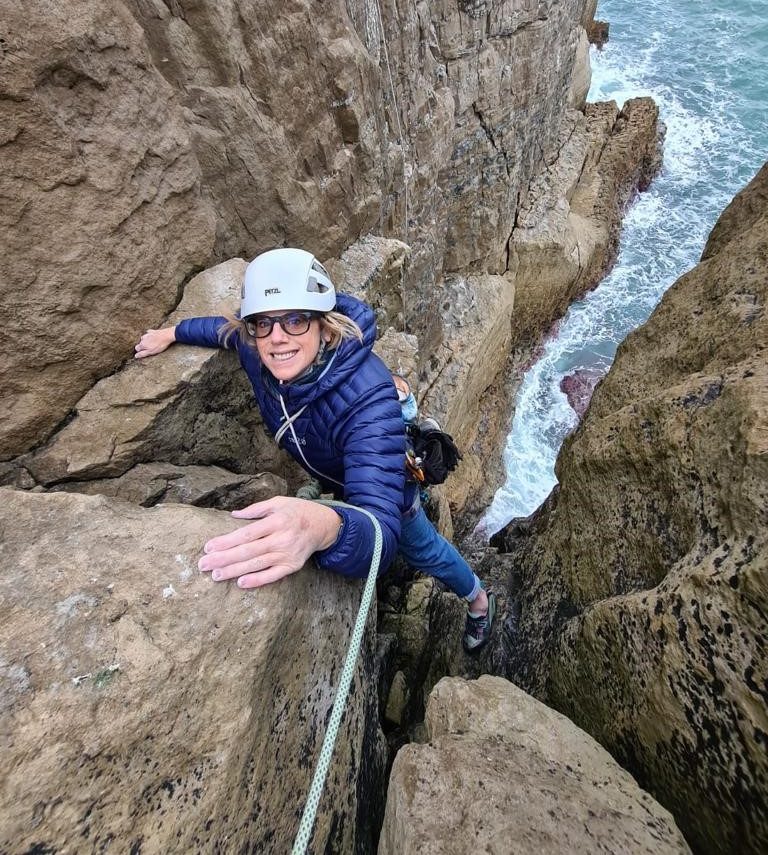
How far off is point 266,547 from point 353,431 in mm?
1002

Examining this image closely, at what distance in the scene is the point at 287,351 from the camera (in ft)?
10.2

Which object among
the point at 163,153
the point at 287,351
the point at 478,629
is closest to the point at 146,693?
the point at 287,351

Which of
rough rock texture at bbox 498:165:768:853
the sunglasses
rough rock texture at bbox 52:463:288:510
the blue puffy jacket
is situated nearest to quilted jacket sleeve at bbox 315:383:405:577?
the blue puffy jacket

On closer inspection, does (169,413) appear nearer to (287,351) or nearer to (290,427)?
(290,427)

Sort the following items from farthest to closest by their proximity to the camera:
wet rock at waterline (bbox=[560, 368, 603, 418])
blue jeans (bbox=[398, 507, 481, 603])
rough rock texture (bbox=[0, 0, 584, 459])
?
wet rock at waterline (bbox=[560, 368, 603, 418])
blue jeans (bbox=[398, 507, 481, 603])
rough rock texture (bbox=[0, 0, 584, 459])

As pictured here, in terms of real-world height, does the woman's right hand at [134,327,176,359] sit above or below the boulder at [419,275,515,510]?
above

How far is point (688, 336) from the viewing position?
458 cm

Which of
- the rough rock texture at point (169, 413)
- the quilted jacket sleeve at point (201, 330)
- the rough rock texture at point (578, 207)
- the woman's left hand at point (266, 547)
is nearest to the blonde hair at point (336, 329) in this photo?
the quilted jacket sleeve at point (201, 330)

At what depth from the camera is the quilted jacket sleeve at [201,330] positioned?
12.9ft

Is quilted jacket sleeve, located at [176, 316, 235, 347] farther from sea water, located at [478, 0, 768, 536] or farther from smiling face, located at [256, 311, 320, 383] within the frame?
sea water, located at [478, 0, 768, 536]

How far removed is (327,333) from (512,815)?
2.64 m

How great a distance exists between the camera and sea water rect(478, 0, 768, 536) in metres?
14.2

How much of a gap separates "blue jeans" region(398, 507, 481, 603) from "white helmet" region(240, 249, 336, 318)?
2.11 meters

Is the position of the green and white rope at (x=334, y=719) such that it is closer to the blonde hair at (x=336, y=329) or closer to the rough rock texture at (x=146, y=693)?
the rough rock texture at (x=146, y=693)
